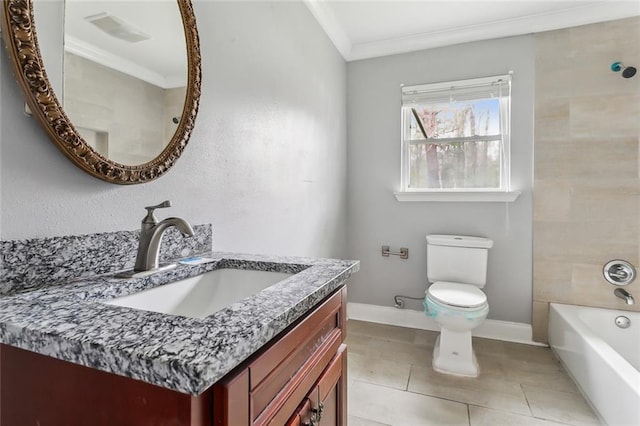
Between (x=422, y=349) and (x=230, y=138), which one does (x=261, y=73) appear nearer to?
(x=230, y=138)

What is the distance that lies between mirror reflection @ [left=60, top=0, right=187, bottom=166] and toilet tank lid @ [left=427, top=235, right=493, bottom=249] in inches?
79.6

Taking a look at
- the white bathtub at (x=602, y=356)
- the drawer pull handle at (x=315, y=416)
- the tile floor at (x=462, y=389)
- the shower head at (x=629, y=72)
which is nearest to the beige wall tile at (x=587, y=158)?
the shower head at (x=629, y=72)

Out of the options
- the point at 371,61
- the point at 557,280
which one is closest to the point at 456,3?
the point at 371,61

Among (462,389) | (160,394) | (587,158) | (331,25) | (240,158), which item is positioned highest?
(331,25)

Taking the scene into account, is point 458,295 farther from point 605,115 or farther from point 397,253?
point 605,115

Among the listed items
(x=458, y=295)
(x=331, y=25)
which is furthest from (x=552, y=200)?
(x=331, y=25)

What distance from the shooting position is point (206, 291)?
1026 mm

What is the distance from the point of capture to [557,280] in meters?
2.37

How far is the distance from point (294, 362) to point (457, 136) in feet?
8.04

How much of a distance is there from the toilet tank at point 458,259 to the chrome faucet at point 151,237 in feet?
6.61

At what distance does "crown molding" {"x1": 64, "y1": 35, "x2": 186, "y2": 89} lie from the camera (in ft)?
2.60

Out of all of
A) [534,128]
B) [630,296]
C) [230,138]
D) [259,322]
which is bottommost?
[630,296]

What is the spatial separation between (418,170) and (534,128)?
0.87m

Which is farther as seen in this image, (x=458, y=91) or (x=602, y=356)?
(x=458, y=91)
